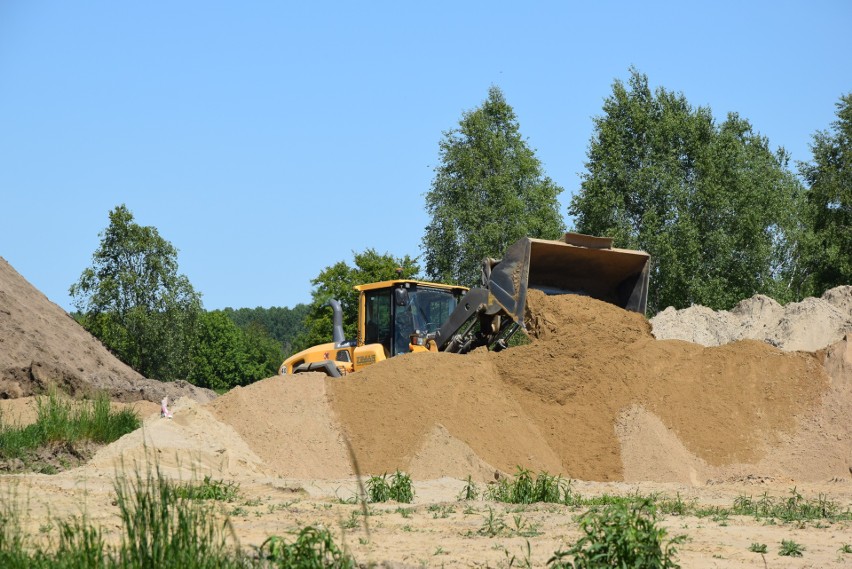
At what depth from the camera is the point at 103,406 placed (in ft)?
53.6

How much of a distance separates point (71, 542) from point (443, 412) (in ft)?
31.2

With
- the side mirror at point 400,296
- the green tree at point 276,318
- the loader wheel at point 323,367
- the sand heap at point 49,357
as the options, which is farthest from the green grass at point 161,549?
the green tree at point 276,318

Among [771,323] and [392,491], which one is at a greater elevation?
[771,323]

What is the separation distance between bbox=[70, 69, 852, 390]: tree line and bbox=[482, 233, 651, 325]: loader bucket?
Result: 55.8ft

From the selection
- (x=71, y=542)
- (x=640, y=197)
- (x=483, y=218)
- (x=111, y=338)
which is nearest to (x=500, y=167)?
(x=483, y=218)

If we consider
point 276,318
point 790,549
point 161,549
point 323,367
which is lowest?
point 790,549

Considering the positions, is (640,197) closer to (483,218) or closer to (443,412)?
(483,218)

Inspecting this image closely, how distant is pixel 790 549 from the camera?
7.48 metres

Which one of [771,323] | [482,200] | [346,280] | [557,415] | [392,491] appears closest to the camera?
[392,491]

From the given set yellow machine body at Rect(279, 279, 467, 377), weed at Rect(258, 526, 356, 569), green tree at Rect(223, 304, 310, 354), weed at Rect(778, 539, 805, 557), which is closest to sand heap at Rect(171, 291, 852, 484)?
yellow machine body at Rect(279, 279, 467, 377)

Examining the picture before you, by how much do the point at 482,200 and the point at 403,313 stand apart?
928 inches

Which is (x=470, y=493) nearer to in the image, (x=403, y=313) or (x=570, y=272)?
(x=403, y=313)

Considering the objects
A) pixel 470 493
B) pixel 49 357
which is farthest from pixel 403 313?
pixel 49 357

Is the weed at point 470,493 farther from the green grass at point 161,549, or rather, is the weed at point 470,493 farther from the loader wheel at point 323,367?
the loader wheel at point 323,367
